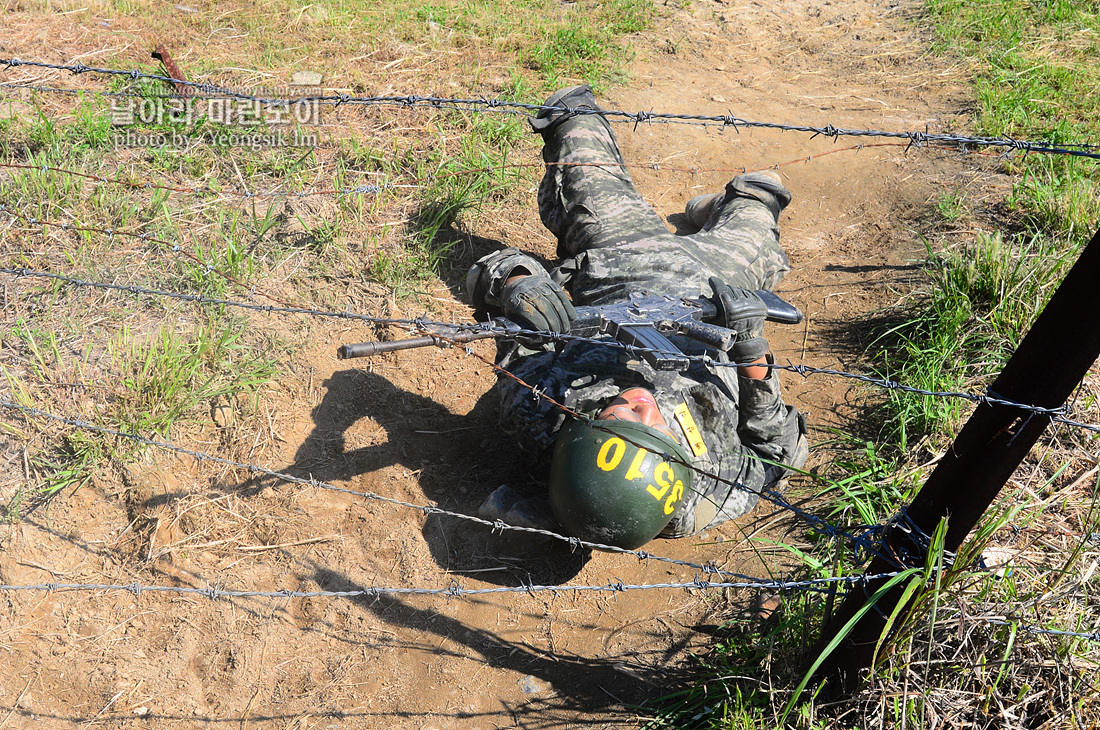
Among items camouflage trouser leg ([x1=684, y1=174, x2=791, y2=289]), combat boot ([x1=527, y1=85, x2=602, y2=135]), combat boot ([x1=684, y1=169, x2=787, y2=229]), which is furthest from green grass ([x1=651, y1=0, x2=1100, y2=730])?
combat boot ([x1=527, y1=85, x2=602, y2=135])

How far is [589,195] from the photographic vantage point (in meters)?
4.52

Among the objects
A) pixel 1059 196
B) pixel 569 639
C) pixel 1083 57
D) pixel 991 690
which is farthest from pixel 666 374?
pixel 1083 57

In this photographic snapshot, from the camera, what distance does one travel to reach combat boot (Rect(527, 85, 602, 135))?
468 centimetres

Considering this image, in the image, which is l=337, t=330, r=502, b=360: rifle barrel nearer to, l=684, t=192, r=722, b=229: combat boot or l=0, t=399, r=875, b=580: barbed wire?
l=0, t=399, r=875, b=580: barbed wire

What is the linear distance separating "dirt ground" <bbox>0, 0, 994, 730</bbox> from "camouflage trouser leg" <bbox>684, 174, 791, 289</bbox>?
0.36 metres

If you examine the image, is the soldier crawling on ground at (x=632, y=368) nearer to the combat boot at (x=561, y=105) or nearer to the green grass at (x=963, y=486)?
the combat boot at (x=561, y=105)

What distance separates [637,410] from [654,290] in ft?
2.83

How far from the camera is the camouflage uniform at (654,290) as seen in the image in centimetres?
364

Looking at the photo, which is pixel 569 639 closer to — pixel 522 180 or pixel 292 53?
pixel 522 180

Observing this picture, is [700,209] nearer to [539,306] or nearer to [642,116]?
[642,116]

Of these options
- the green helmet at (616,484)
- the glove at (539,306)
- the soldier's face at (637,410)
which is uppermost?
the glove at (539,306)

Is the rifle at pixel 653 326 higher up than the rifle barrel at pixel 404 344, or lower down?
lower down

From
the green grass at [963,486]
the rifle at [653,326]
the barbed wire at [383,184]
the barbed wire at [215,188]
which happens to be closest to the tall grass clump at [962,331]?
the green grass at [963,486]

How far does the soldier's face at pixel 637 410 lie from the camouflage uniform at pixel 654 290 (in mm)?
139
